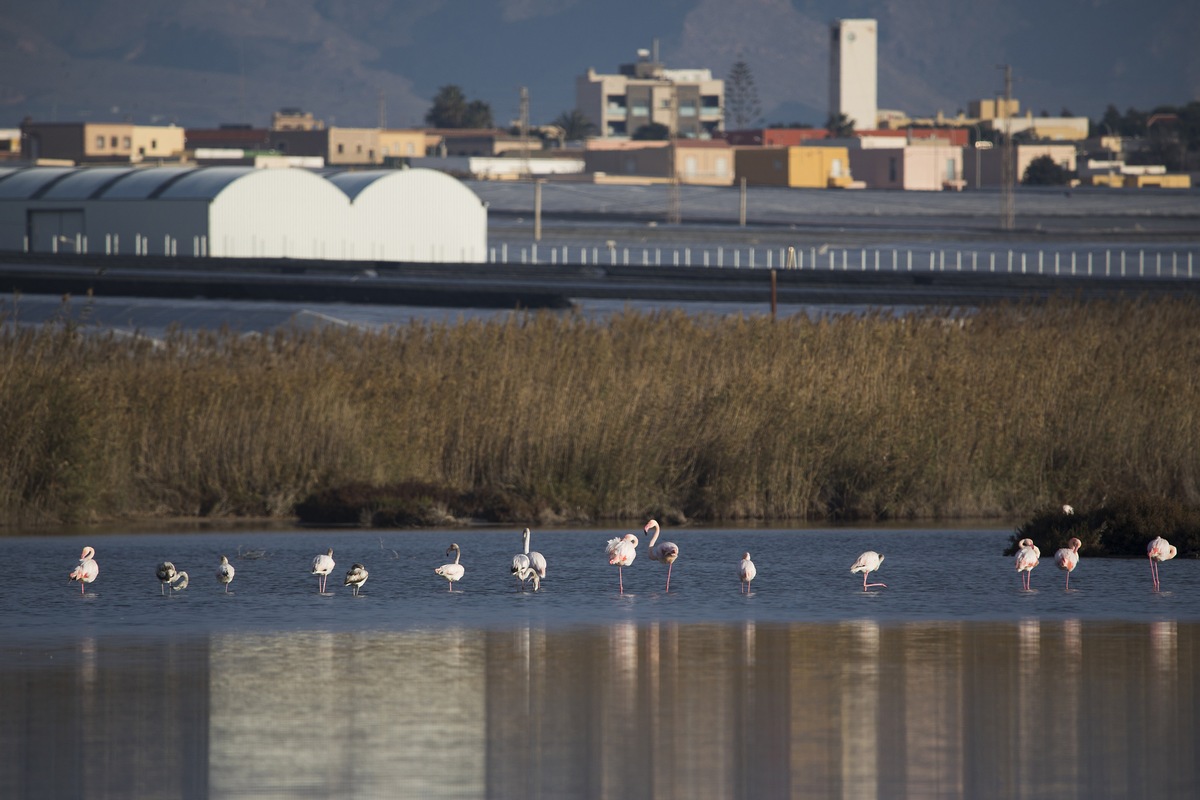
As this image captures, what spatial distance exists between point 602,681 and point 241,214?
59.9m

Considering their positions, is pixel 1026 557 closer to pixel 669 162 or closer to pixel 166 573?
pixel 166 573

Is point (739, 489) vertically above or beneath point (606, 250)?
beneath

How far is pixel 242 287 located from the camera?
48.3m

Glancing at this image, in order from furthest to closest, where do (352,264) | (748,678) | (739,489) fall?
(352,264), (739,489), (748,678)

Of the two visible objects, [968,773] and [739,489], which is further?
[739,489]

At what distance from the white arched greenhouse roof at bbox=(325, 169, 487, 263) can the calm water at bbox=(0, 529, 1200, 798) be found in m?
57.3

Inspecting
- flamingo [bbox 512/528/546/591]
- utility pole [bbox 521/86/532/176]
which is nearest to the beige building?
utility pole [bbox 521/86/532/176]

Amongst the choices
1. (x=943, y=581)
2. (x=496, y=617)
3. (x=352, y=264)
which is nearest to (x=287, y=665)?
(x=496, y=617)

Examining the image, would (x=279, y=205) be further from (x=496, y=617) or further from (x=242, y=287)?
(x=496, y=617)

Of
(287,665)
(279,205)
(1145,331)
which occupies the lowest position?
(287,665)

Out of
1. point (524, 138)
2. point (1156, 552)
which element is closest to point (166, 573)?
point (1156, 552)

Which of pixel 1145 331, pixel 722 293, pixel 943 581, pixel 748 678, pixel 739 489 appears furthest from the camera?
pixel 722 293

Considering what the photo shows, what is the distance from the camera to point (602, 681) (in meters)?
11.1

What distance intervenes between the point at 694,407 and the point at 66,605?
9.56 m
